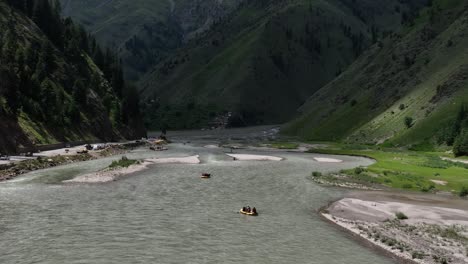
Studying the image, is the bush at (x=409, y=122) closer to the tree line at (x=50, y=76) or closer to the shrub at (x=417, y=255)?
the tree line at (x=50, y=76)

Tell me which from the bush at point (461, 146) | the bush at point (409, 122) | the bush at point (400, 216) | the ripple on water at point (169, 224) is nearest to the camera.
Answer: the ripple on water at point (169, 224)

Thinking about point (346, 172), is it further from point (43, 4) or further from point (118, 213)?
point (43, 4)

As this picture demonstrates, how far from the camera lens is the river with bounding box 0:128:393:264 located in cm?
3762

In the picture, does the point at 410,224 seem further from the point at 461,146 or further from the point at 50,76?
the point at 50,76

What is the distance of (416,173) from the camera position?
8638cm

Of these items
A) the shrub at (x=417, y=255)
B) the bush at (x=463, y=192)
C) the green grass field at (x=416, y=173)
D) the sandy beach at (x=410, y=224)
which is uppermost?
the green grass field at (x=416, y=173)

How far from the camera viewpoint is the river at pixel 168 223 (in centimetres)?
3762

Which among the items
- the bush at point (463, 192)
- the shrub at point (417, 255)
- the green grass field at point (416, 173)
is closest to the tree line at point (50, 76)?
the green grass field at point (416, 173)

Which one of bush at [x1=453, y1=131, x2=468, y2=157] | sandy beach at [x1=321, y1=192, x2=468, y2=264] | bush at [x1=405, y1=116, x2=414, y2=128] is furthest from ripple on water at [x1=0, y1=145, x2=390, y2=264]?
bush at [x1=405, y1=116, x2=414, y2=128]

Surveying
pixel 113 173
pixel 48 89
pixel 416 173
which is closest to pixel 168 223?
pixel 113 173

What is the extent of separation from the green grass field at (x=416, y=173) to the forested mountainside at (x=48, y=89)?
72.6m

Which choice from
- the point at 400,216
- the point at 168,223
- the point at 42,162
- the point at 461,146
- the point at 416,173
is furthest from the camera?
the point at 461,146

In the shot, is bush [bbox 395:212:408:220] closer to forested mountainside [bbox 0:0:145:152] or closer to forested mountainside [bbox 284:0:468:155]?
forested mountainside [bbox 284:0:468:155]

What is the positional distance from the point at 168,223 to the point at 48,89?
98.4 m
